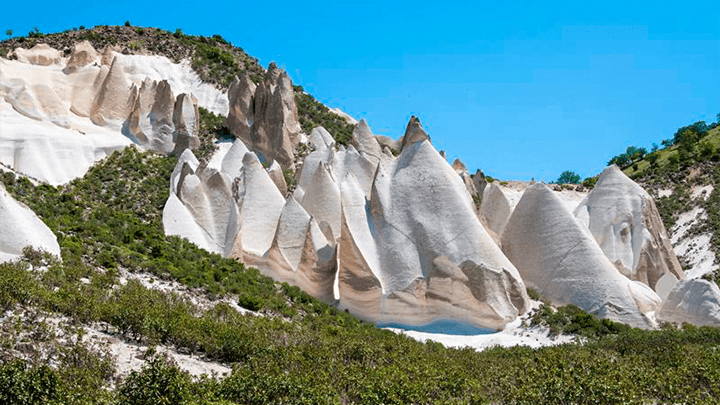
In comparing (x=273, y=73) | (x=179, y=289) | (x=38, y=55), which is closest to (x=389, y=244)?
(x=179, y=289)

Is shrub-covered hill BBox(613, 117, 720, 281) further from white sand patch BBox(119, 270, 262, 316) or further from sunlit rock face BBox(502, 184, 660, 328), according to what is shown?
white sand patch BBox(119, 270, 262, 316)

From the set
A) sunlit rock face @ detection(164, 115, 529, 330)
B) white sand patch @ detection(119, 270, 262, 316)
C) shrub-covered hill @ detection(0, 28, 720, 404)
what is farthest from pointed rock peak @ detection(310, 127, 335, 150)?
white sand patch @ detection(119, 270, 262, 316)

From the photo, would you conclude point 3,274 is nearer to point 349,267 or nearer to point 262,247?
point 349,267

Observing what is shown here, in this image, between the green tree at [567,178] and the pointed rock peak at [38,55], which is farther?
the green tree at [567,178]

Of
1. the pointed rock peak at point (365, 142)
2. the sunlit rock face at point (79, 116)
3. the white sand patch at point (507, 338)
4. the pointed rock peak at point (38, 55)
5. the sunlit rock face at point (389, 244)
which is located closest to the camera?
the white sand patch at point (507, 338)

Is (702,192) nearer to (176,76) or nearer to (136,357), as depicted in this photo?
(176,76)

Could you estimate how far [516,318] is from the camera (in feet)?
69.3

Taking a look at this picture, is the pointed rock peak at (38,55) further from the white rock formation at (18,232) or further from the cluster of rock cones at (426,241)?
the white rock formation at (18,232)

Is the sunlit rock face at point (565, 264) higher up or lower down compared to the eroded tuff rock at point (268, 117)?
lower down

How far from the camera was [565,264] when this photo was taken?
22.8m

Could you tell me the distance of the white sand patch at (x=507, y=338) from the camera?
19656 millimetres

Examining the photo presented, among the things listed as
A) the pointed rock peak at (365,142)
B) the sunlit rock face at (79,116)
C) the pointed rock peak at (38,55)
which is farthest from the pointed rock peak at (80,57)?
the pointed rock peak at (365,142)

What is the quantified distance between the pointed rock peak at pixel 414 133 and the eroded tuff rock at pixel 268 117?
39.1 feet

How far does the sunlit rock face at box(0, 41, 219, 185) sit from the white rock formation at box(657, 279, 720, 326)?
2339 cm
